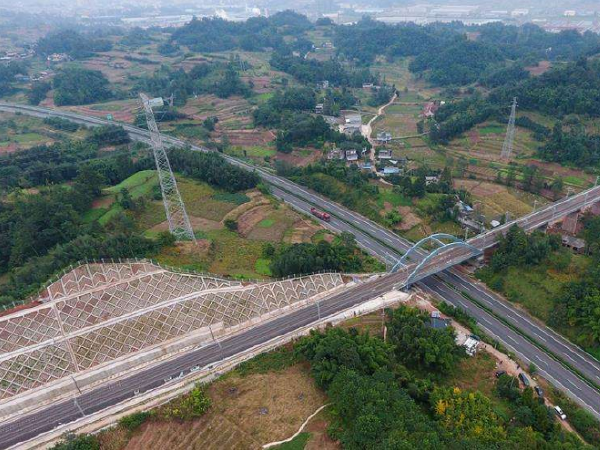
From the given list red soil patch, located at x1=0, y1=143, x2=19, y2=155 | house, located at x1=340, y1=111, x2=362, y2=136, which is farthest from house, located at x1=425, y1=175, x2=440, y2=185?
red soil patch, located at x1=0, y1=143, x2=19, y2=155

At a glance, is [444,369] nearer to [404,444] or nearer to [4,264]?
[404,444]

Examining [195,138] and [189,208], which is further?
[195,138]

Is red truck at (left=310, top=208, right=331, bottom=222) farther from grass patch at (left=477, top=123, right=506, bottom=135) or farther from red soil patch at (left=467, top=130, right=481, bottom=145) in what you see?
grass patch at (left=477, top=123, right=506, bottom=135)

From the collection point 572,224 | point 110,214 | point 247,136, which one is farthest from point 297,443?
point 247,136

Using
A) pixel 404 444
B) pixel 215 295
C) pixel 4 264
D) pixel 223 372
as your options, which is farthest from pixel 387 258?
pixel 4 264

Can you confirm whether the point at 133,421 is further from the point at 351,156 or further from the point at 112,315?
the point at 351,156

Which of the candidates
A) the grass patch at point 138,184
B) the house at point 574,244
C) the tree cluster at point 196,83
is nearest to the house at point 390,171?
the house at point 574,244
